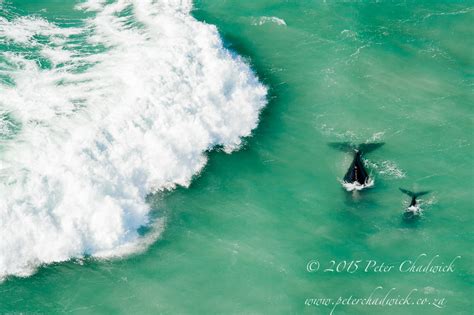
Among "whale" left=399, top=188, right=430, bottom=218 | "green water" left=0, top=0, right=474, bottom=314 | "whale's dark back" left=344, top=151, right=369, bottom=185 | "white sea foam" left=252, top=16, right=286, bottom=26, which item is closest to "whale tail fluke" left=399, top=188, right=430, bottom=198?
"whale" left=399, top=188, right=430, bottom=218

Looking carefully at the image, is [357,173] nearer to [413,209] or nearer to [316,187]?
[316,187]

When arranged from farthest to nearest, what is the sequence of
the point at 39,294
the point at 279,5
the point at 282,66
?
1. the point at 279,5
2. the point at 282,66
3. the point at 39,294

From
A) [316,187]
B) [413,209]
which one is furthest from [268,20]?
[413,209]

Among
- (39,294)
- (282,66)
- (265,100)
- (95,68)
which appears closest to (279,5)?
(282,66)

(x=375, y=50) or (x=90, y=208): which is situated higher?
(x=375, y=50)

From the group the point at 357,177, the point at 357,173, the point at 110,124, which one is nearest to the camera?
the point at 357,173

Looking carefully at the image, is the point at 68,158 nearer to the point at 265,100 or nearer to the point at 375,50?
the point at 265,100

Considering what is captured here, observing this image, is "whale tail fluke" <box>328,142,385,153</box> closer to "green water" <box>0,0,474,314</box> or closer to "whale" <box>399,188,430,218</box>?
"green water" <box>0,0,474,314</box>
